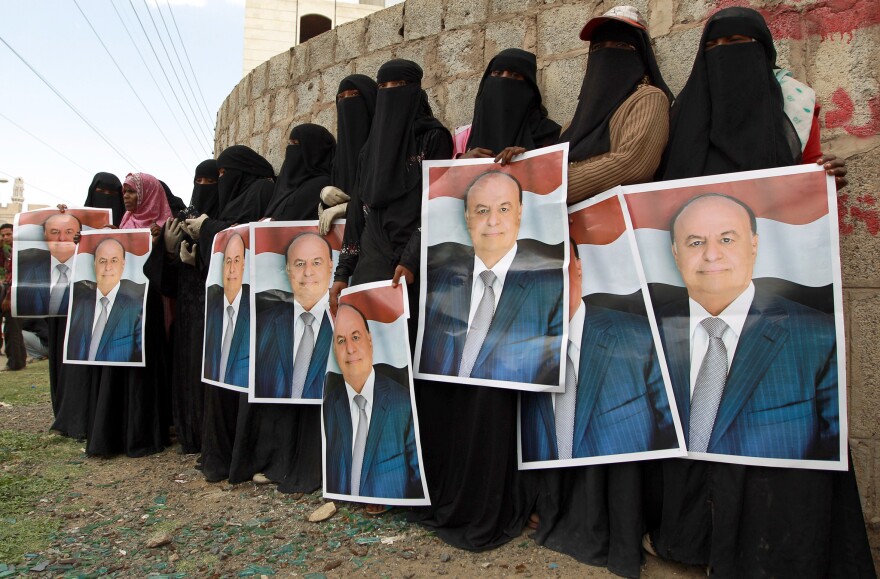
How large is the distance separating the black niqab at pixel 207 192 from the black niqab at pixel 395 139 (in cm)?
179

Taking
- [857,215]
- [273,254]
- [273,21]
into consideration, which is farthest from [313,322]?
[273,21]

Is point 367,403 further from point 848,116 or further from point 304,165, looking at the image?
point 848,116

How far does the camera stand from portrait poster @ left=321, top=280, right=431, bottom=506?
8.17ft

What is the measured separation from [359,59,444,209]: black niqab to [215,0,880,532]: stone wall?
2.86 feet

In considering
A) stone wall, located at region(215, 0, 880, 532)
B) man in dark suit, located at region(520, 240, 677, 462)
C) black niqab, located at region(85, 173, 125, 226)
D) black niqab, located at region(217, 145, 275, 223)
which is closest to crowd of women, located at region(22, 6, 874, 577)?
man in dark suit, located at region(520, 240, 677, 462)

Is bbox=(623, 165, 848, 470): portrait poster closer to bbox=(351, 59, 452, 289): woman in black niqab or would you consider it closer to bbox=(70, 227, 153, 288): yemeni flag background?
bbox=(351, 59, 452, 289): woman in black niqab

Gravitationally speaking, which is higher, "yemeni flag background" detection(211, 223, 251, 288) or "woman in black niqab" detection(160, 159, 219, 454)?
"yemeni flag background" detection(211, 223, 251, 288)

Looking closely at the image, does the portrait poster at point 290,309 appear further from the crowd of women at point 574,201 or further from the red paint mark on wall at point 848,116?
the red paint mark on wall at point 848,116

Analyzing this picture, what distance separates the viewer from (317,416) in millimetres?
3244

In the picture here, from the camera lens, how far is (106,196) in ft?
15.9

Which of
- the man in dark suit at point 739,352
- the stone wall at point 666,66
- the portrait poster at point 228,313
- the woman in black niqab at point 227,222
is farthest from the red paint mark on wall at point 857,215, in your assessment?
the woman in black niqab at point 227,222

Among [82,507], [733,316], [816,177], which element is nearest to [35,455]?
[82,507]

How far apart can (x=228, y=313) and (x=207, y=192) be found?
128 centimetres

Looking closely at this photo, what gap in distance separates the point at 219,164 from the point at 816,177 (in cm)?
348
